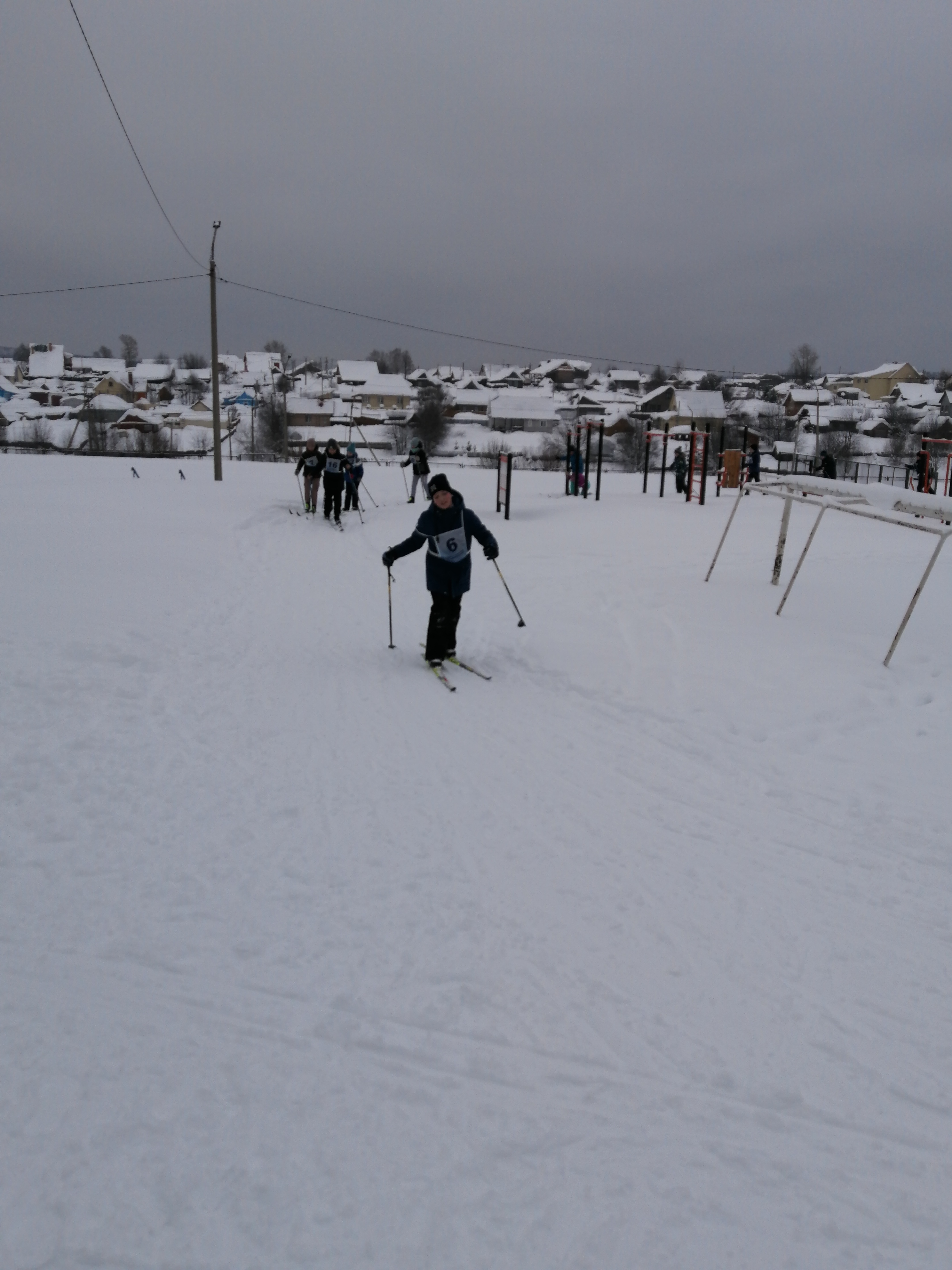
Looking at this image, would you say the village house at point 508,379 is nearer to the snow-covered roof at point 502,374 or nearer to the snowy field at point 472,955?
the snow-covered roof at point 502,374

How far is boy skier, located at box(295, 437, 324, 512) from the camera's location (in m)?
16.9

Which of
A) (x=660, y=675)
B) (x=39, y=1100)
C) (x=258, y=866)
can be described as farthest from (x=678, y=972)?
(x=660, y=675)

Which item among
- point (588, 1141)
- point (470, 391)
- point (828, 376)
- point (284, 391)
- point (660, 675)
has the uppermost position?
point (828, 376)

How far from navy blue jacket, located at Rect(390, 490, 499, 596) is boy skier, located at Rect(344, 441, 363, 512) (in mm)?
9519

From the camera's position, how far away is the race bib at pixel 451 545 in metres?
7.55

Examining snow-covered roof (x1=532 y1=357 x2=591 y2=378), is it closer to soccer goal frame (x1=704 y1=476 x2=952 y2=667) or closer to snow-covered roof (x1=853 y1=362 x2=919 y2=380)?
snow-covered roof (x1=853 y1=362 x2=919 y2=380)

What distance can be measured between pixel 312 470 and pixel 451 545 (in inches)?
414

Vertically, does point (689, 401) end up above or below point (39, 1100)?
above

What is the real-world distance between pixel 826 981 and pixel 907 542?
1471 cm

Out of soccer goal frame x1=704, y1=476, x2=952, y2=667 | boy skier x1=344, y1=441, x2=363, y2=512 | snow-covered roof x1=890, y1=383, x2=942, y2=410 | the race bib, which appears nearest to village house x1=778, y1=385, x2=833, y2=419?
snow-covered roof x1=890, y1=383, x2=942, y2=410

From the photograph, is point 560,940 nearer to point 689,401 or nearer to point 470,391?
point 689,401

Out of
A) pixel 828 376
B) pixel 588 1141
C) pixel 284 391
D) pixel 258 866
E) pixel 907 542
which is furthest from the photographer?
pixel 828 376

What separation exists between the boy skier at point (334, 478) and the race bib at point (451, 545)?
894 centimetres

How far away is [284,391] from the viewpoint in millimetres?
51969
